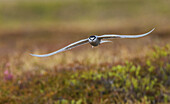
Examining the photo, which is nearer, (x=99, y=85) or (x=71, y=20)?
(x=99, y=85)

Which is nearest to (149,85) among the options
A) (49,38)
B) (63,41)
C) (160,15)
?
(63,41)

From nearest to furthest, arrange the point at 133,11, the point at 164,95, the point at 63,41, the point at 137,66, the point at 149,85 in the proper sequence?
1. the point at 164,95
2. the point at 149,85
3. the point at 137,66
4. the point at 63,41
5. the point at 133,11

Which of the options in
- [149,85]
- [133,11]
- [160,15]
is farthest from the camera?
[133,11]

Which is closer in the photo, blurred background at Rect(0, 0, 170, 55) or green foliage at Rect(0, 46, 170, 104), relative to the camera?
green foliage at Rect(0, 46, 170, 104)

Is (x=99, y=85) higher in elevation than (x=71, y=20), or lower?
lower

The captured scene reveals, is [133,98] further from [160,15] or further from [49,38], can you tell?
[160,15]

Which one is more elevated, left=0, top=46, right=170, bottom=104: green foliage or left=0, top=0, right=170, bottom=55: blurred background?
left=0, top=0, right=170, bottom=55: blurred background

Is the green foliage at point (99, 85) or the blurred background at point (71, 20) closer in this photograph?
the green foliage at point (99, 85)

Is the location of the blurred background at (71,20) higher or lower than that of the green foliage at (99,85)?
higher
